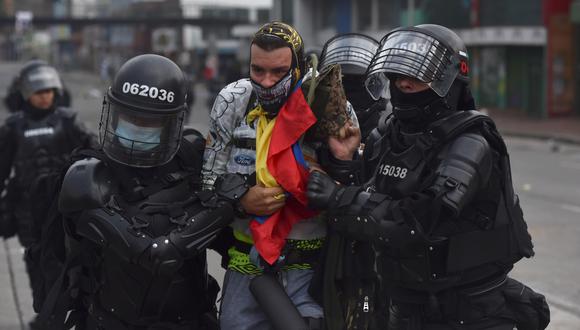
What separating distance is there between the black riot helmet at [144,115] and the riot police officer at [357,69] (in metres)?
1.18

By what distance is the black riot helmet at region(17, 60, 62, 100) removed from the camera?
19.7 feet

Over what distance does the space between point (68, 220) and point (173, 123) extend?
0.56 m

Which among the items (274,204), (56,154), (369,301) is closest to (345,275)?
(369,301)

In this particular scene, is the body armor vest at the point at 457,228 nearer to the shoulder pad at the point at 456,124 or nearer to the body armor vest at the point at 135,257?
the shoulder pad at the point at 456,124

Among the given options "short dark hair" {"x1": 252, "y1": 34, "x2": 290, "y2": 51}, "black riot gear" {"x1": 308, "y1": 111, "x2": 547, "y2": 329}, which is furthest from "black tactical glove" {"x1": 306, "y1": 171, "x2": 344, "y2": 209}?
"short dark hair" {"x1": 252, "y1": 34, "x2": 290, "y2": 51}

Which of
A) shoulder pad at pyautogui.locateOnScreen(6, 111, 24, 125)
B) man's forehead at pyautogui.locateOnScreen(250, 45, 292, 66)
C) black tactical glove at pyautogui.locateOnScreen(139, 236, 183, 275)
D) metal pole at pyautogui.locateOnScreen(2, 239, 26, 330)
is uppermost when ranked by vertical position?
man's forehead at pyautogui.locateOnScreen(250, 45, 292, 66)

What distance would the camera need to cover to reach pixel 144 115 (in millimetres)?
3295

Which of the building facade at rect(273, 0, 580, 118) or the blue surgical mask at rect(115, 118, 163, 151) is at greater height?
the blue surgical mask at rect(115, 118, 163, 151)

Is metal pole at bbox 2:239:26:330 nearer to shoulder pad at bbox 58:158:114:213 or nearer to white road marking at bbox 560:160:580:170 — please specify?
shoulder pad at bbox 58:158:114:213

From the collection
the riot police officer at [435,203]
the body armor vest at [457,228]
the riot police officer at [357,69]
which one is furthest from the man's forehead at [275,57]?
the riot police officer at [357,69]

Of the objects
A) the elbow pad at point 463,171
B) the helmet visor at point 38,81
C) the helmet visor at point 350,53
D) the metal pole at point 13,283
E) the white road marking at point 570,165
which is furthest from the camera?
the white road marking at point 570,165

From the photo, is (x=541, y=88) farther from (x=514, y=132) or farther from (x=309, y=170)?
(x=309, y=170)

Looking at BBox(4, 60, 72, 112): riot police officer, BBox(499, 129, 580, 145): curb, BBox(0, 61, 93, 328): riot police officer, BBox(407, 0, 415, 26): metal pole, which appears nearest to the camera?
BBox(0, 61, 93, 328): riot police officer

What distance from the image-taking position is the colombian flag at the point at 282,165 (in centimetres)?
326
